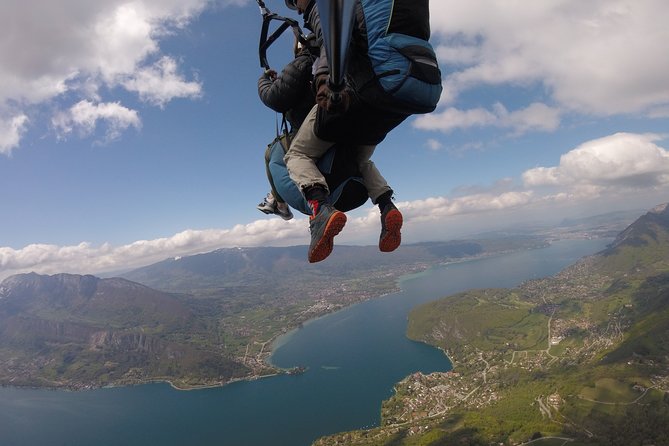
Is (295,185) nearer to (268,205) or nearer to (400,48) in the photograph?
(268,205)

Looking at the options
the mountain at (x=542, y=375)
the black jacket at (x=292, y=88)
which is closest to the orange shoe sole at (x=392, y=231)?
the black jacket at (x=292, y=88)

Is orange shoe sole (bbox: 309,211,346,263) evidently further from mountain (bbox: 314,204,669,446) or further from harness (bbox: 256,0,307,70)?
mountain (bbox: 314,204,669,446)

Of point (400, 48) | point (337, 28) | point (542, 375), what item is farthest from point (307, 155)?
point (542, 375)

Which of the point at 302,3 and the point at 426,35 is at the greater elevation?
the point at 302,3

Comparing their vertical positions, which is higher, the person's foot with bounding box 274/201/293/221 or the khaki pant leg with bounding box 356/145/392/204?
the khaki pant leg with bounding box 356/145/392/204

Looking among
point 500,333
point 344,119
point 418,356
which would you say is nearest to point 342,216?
point 344,119

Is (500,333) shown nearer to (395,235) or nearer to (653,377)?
(653,377)

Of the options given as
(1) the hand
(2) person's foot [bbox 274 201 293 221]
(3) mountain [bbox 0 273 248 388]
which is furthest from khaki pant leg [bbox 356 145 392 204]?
(3) mountain [bbox 0 273 248 388]
